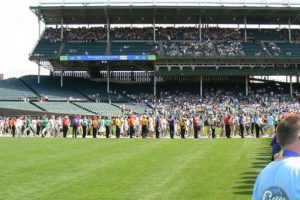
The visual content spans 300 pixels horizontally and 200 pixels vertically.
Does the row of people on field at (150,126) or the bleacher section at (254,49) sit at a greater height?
the bleacher section at (254,49)

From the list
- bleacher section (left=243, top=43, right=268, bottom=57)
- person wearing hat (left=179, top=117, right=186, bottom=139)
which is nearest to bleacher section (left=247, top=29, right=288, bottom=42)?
bleacher section (left=243, top=43, right=268, bottom=57)

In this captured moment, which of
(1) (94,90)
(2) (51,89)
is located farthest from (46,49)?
(1) (94,90)

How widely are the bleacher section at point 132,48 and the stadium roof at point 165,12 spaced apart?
3.36 meters

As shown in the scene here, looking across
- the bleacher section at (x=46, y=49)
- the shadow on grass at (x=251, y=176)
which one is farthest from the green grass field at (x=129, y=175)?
the bleacher section at (x=46, y=49)

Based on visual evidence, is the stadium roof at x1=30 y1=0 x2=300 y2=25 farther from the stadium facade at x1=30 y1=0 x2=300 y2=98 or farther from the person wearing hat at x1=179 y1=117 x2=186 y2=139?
the person wearing hat at x1=179 y1=117 x2=186 y2=139

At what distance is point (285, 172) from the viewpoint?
3.18 metres

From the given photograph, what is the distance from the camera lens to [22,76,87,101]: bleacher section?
5969 centimetres

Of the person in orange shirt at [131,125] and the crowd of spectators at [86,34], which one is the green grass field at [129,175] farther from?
the crowd of spectators at [86,34]

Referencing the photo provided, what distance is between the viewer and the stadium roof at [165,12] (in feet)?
204

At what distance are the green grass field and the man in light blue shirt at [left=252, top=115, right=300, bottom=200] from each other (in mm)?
6806

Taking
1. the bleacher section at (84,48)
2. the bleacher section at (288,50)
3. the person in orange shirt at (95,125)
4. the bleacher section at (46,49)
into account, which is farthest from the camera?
the bleacher section at (288,50)

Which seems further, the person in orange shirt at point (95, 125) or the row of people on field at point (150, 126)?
the person in orange shirt at point (95, 125)

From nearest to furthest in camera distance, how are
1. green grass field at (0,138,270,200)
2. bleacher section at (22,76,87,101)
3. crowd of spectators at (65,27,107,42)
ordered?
green grass field at (0,138,270,200) < bleacher section at (22,76,87,101) < crowd of spectators at (65,27,107,42)

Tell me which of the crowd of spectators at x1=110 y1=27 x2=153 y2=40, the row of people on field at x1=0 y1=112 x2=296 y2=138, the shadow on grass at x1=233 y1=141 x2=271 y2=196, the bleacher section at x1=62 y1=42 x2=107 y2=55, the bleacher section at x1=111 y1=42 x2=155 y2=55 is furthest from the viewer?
the crowd of spectators at x1=110 y1=27 x2=153 y2=40
